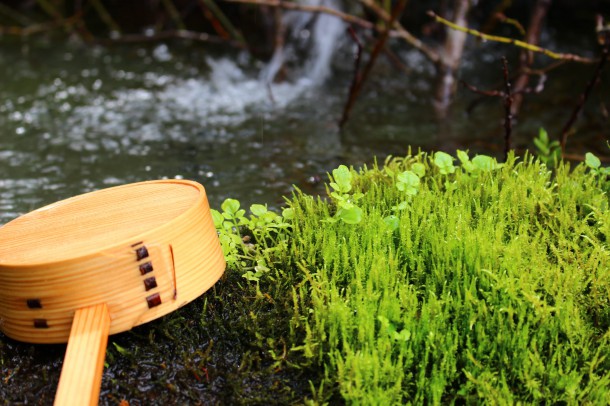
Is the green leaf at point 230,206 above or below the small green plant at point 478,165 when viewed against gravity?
below

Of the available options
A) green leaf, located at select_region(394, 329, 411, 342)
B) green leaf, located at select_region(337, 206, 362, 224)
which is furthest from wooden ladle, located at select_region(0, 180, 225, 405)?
green leaf, located at select_region(394, 329, 411, 342)

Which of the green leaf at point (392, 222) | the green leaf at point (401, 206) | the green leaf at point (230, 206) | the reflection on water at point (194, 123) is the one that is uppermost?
the green leaf at point (401, 206)

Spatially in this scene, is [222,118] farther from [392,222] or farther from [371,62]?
[392,222]

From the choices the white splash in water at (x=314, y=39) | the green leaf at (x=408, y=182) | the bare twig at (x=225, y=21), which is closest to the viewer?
the green leaf at (x=408, y=182)

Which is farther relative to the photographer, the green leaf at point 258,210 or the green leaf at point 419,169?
the green leaf at point 419,169

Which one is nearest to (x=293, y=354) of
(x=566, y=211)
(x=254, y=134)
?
(x=566, y=211)

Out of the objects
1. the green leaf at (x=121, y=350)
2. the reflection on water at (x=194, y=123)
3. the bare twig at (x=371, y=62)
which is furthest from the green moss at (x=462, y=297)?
the bare twig at (x=371, y=62)

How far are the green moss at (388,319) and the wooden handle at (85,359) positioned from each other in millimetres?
217

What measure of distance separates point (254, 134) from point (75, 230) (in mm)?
3117

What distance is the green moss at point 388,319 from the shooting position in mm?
2164

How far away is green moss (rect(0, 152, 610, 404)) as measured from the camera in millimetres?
2164

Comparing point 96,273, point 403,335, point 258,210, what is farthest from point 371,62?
point 96,273

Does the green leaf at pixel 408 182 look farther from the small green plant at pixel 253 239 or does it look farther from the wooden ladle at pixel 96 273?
the wooden ladle at pixel 96 273

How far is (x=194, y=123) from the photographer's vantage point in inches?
222
